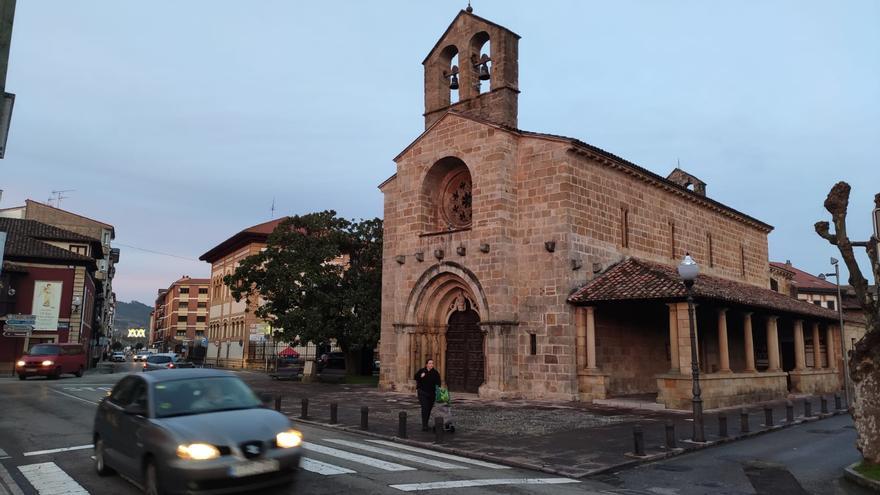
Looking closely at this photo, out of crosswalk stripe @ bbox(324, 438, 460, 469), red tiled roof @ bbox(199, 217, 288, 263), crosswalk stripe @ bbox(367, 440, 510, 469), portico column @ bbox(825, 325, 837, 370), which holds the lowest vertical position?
crosswalk stripe @ bbox(367, 440, 510, 469)

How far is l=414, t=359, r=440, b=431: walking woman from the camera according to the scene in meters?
13.5

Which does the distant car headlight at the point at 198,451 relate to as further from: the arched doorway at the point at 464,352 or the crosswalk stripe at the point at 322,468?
the arched doorway at the point at 464,352

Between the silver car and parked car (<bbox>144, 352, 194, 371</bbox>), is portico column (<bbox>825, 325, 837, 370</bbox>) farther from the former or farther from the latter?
parked car (<bbox>144, 352, 194, 371</bbox>)

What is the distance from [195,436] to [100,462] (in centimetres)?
306

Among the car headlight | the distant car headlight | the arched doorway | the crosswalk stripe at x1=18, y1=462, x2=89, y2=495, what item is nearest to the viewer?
the distant car headlight

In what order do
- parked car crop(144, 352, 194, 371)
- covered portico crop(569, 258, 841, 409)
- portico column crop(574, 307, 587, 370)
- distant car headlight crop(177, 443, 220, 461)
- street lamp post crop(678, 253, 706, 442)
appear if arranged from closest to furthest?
distant car headlight crop(177, 443, 220, 461) < street lamp post crop(678, 253, 706, 442) < covered portico crop(569, 258, 841, 409) < portico column crop(574, 307, 587, 370) < parked car crop(144, 352, 194, 371)

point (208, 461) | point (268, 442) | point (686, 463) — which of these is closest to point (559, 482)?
point (686, 463)

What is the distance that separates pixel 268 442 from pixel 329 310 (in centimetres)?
2260

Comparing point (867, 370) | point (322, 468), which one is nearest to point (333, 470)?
point (322, 468)

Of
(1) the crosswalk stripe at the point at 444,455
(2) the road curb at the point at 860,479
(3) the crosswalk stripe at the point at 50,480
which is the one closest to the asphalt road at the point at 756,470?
(2) the road curb at the point at 860,479

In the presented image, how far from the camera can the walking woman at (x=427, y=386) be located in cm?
1350

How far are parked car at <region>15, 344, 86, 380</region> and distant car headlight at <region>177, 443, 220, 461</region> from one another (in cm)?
2926

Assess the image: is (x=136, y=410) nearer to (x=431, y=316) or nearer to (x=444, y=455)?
(x=444, y=455)

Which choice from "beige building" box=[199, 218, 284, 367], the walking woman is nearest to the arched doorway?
the walking woman
